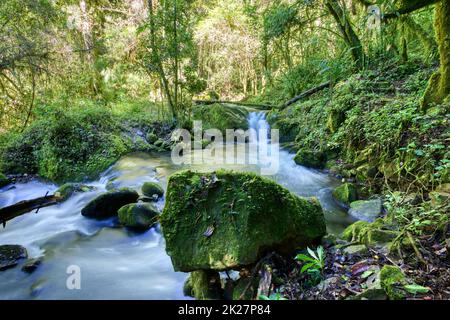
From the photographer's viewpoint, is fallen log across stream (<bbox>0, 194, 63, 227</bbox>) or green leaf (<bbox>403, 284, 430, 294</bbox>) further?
fallen log across stream (<bbox>0, 194, 63, 227</bbox>)

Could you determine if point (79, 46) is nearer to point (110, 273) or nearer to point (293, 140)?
point (293, 140)

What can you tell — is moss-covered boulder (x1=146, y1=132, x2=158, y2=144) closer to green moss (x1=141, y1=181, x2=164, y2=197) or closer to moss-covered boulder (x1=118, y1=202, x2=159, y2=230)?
green moss (x1=141, y1=181, x2=164, y2=197)

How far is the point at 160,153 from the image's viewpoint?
984 centimetres

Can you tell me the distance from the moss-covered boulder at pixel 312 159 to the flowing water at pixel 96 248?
19 centimetres

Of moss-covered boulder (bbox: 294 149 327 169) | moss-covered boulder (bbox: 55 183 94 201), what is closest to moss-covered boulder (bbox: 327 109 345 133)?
moss-covered boulder (bbox: 294 149 327 169)

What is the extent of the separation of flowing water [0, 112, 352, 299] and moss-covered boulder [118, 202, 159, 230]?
14 cm

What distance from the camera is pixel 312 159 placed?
282 inches

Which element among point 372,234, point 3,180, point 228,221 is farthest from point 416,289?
point 3,180

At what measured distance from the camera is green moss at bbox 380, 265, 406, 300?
81.4 inches

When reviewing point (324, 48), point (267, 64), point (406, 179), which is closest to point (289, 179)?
point (406, 179)

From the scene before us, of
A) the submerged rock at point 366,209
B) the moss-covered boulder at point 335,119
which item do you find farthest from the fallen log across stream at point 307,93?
the submerged rock at point 366,209

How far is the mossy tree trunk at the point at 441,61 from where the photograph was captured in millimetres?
4309

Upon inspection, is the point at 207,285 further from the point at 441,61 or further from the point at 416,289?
the point at 441,61

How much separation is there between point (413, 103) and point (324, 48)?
6.70 meters
